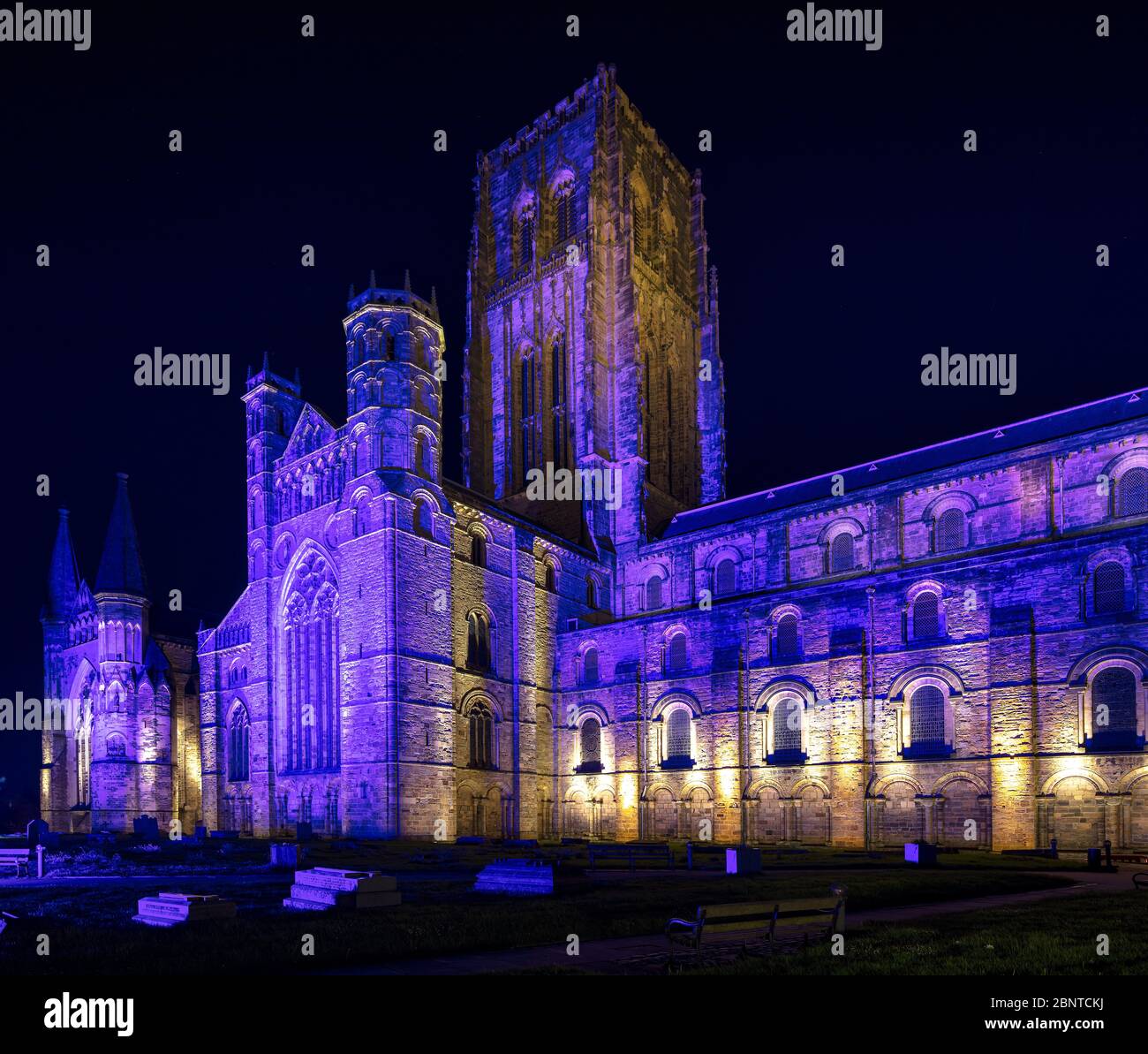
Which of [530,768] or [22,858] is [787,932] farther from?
[530,768]

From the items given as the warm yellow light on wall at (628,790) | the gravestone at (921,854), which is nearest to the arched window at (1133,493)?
the gravestone at (921,854)

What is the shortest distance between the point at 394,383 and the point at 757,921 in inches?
1415

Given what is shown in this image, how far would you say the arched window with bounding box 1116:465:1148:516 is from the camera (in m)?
39.8

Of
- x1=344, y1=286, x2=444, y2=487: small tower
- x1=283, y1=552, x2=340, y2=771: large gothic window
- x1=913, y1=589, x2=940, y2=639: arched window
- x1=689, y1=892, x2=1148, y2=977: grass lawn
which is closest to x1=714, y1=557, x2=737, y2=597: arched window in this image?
x1=913, y1=589, x2=940, y2=639: arched window

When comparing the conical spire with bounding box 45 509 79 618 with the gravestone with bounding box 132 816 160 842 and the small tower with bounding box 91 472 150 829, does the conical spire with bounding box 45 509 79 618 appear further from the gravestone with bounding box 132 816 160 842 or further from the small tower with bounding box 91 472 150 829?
the gravestone with bounding box 132 816 160 842

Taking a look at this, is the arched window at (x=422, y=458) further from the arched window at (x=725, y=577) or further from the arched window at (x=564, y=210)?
the arched window at (x=564, y=210)

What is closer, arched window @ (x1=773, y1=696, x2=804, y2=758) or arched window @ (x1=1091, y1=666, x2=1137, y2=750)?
arched window @ (x1=1091, y1=666, x2=1137, y2=750)

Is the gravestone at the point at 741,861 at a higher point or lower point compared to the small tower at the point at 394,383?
lower

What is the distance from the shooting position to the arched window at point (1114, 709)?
34.7 metres

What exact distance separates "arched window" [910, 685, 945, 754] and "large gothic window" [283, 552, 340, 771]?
25.2 m

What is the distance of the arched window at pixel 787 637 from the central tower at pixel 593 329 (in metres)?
13.8

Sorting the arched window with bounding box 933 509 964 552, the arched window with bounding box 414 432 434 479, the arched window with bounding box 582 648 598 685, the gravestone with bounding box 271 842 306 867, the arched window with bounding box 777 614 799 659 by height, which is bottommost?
the gravestone with bounding box 271 842 306 867
